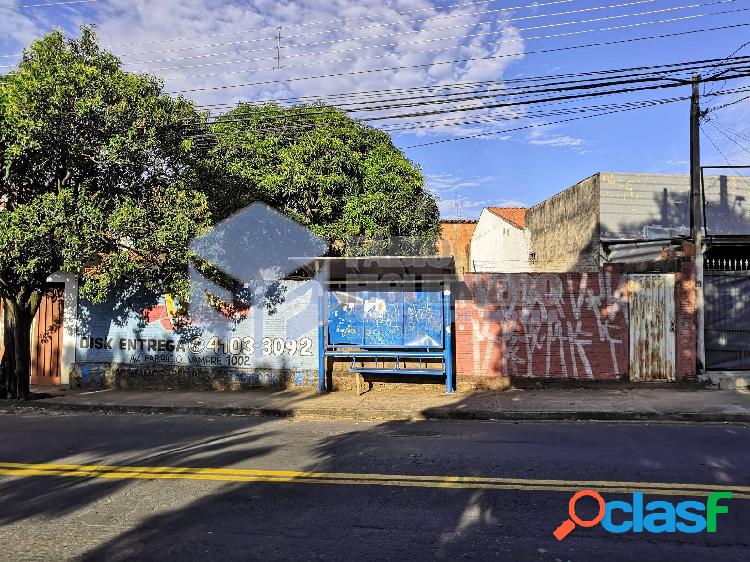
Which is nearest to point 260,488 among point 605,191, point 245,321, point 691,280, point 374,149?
point 245,321

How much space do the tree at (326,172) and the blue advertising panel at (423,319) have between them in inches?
216

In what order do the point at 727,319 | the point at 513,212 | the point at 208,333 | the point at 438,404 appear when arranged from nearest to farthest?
1. the point at 438,404
2. the point at 727,319
3. the point at 208,333
4. the point at 513,212

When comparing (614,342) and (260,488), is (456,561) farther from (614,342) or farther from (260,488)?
(614,342)

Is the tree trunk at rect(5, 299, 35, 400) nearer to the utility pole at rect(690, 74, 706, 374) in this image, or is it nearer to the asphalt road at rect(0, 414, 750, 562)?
the asphalt road at rect(0, 414, 750, 562)

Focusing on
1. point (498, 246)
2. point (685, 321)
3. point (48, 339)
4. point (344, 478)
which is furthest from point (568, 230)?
point (344, 478)

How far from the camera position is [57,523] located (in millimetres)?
4805

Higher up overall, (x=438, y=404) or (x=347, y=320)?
(x=347, y=320)

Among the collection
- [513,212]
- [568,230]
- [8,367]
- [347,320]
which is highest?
[513,212]

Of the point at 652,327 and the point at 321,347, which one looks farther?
the point at 321,347

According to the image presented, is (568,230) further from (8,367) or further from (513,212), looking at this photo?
(8,367)

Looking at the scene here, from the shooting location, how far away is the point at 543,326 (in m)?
11.5

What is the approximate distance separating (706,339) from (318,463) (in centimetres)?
919

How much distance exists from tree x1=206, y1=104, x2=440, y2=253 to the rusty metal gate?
937 cm

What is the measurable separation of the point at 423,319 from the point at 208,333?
498cm
